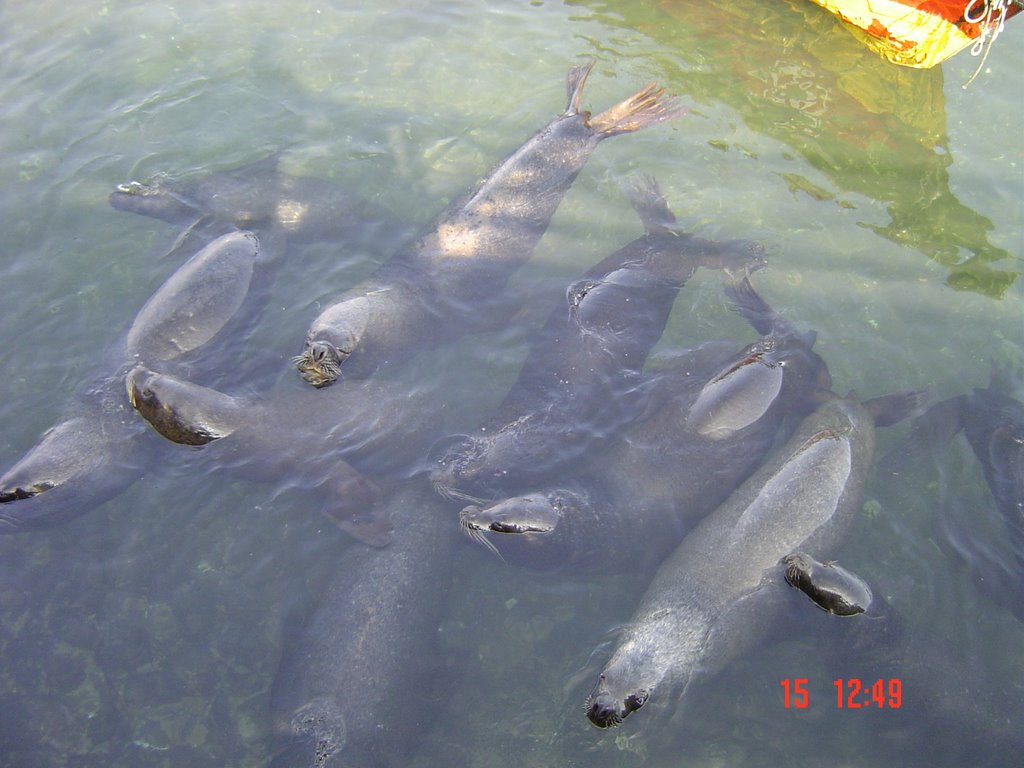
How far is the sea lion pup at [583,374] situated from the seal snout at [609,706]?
2.13 metres

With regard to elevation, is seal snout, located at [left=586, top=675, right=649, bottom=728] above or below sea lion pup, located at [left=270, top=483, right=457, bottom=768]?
above

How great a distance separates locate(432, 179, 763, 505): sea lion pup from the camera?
7289 millimetres

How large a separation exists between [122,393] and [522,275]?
4.53 meters

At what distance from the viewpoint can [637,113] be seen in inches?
418

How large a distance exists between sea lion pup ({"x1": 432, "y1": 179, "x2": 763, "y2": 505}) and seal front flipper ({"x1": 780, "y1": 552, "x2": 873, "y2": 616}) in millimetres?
2142

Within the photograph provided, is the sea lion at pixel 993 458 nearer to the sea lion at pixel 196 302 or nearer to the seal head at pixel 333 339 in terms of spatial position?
the seal head at pixel 333 339

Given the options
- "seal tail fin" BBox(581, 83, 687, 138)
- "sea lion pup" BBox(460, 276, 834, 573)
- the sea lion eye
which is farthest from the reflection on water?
the sea lion eye

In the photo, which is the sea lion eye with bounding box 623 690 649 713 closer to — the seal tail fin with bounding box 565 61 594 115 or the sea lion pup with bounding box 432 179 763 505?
the sea lion pup with bounding box 432 179 763 505

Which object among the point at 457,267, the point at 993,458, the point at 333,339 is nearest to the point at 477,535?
the point at 333,339

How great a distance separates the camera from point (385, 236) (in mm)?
9469

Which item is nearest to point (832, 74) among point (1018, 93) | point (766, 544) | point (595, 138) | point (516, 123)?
point (1018, 93)

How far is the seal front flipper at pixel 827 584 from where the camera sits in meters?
6.08
